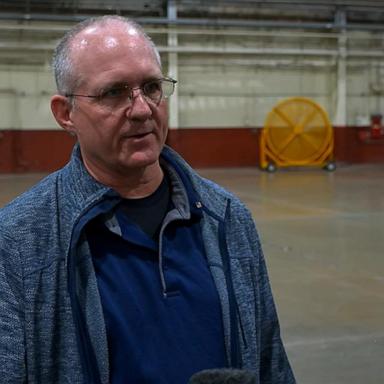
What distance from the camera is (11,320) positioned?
4.22 ft

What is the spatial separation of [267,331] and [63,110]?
74cm

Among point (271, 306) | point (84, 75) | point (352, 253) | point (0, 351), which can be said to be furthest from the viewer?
point (352, 253)

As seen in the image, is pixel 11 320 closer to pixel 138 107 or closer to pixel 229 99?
pixel 138 107

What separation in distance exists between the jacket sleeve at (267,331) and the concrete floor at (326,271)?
1686 mm

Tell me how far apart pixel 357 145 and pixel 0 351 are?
15261 millimetres

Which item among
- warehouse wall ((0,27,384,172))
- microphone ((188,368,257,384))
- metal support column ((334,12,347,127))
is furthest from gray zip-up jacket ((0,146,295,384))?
metal support column ((334,12,347,127))

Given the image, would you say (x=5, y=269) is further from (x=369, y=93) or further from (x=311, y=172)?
(x=369, y=93)

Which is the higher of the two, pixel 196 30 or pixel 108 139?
pixel 196 30

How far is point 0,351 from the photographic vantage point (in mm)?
1278

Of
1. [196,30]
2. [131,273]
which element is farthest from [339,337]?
[196,30]

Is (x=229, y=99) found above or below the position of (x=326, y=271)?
above

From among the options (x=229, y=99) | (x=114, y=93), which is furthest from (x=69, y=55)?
(x=229, y=99)

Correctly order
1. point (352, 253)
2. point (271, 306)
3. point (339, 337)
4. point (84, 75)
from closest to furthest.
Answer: point (84, 75), point (271, 306), point (339, 337), point (352, 253)

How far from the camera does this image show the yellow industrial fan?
14500mm
